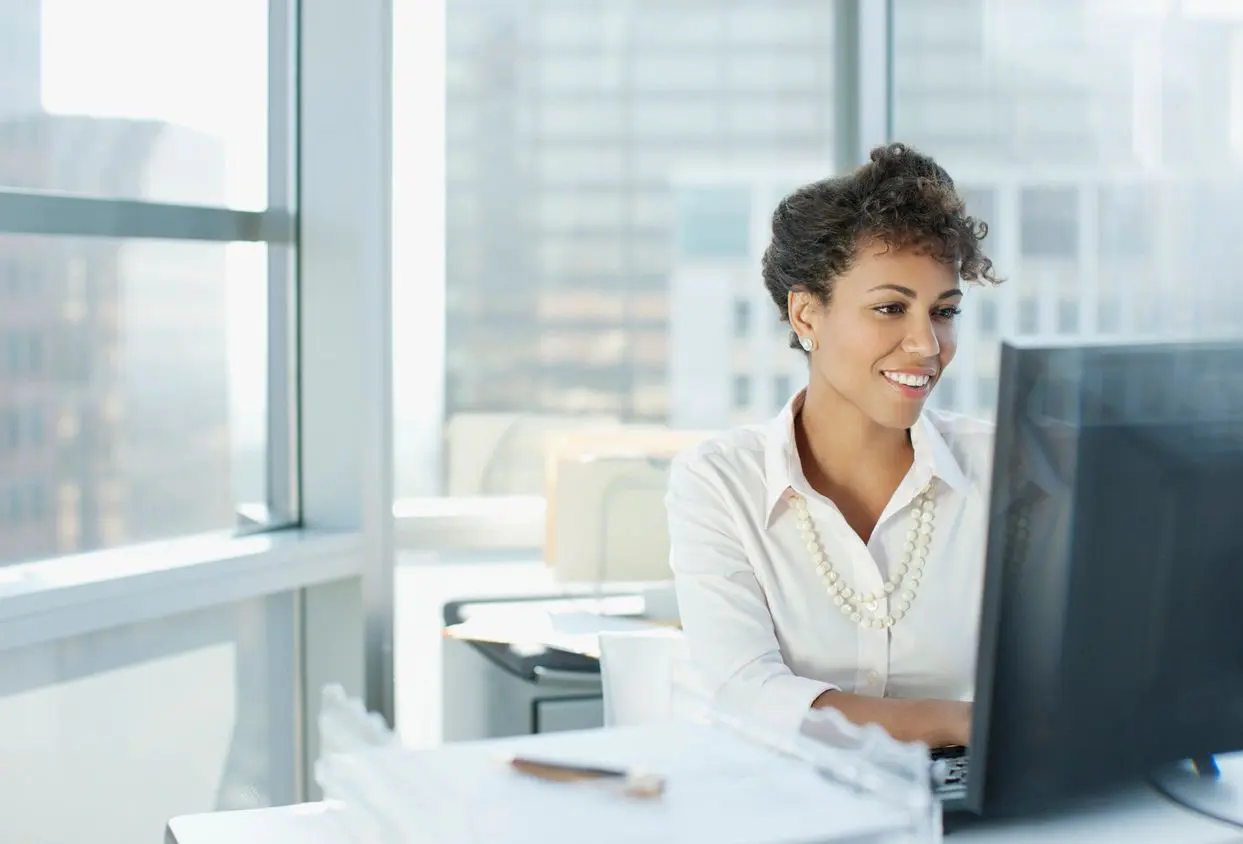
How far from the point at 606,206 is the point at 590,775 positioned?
7.40ft

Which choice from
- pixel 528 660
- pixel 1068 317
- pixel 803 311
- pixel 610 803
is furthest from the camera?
pixel 1068 317

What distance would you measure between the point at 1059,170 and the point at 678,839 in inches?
92.0

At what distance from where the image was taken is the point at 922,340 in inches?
79.3

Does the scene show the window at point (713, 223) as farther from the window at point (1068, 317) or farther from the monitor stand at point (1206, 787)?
the monitor stand at point (1206, 787)

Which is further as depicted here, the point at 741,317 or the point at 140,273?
the point at 741,317

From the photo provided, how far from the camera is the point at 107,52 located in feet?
8.14

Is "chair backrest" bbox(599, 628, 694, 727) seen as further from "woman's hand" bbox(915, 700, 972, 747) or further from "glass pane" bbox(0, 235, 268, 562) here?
"glass pane" bbox(0, 235, 268, 562)

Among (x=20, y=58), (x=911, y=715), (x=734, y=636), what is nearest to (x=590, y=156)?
(x=20, y=58)

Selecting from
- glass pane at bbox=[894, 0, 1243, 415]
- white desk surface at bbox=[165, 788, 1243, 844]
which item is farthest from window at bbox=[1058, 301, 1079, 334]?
white desk surface at bbox=[165, 788, 1243, 844]

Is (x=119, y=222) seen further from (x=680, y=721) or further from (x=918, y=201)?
(x=680, y=721)

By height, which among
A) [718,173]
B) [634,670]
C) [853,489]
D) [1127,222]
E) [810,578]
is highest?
[718,173]

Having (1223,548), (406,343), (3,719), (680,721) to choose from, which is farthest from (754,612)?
(406,343)

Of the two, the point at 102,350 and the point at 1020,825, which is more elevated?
the point at 102,350

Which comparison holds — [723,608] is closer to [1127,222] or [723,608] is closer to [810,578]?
[810,578]
